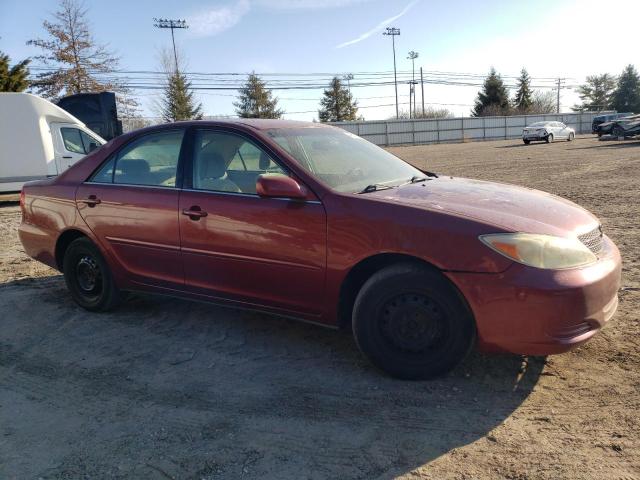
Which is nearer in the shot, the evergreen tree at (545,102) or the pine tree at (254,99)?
the pine tree at (254,99)

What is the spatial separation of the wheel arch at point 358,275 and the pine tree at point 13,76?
36.0 meters

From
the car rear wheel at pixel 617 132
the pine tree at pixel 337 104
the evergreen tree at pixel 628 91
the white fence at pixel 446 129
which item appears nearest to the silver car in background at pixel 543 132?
the car rear wheel at pixel 617 132

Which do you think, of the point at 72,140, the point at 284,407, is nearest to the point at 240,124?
the point at 284,407

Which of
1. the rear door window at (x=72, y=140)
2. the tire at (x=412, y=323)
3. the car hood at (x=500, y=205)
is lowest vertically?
the tire at (x=412, y=323)

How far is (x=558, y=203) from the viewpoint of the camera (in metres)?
3.56

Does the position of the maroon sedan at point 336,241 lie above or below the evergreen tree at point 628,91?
below

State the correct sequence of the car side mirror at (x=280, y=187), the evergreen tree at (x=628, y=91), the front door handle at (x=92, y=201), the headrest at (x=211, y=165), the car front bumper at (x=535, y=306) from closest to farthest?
the car front bumper at (x=535, y=306) < the car side mirror at (x=280, y=187) < the headrest at (x=211, y=165) < the front door handle at (x=92, y=201) < the evergreen tree at (x=628, y=91)

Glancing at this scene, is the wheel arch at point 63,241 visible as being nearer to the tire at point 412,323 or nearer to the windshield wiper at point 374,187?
the windshield wiper at point 374,187

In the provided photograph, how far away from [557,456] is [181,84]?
136 ft

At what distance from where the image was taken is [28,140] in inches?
499

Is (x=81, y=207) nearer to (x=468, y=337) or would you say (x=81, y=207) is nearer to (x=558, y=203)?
(x=468, y=337)

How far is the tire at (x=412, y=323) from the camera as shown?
2.92 meters

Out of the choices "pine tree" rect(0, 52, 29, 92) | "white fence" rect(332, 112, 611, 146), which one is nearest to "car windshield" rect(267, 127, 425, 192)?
"pine tree" rect(0, 52, 29, 92)

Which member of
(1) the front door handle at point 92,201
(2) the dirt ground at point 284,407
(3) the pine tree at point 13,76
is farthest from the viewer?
(3) the pine tree at point 13,76
